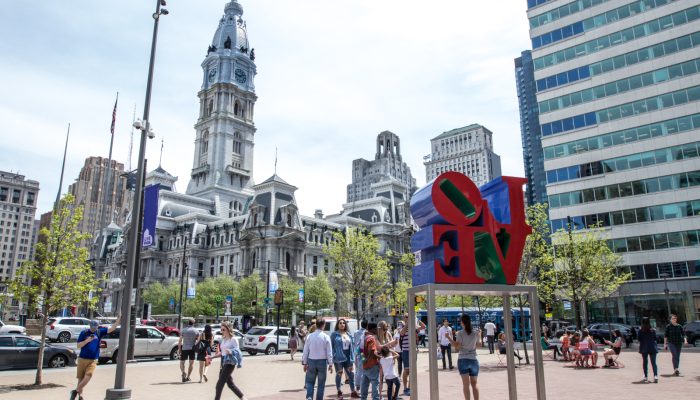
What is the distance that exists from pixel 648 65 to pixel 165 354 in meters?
48.9

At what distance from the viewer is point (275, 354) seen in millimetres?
35250

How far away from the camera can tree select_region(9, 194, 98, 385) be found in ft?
63.2

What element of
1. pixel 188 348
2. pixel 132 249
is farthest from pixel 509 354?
pixel 188 348

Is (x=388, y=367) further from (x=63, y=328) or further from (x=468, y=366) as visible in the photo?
(x=63, y=328)

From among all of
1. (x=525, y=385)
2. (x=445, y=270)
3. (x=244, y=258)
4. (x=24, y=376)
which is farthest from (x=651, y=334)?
(x=244, y=258)

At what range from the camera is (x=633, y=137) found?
50.1m

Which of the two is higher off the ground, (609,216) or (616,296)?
(609,216)

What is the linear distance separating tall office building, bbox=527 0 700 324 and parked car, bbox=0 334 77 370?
1655 inches

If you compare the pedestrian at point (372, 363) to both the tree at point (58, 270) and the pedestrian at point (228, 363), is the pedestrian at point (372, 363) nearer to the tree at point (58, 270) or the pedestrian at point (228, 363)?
the pedestrian at point (228, 363)

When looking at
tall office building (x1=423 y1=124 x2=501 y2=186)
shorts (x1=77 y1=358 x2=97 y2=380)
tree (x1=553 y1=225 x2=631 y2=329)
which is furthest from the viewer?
tall office building (x1=423 y1=124 x2=501 y2=186)

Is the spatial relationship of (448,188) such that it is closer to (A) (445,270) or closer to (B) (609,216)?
(A) (445,270)

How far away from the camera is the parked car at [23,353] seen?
22.2m

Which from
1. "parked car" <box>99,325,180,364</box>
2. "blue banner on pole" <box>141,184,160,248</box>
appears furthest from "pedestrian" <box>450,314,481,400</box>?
"parked car" <box>99,325,180,364</box>

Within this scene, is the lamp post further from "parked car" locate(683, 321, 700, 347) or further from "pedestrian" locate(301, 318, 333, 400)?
"parked car" locate(683, 321, 700, 347)
